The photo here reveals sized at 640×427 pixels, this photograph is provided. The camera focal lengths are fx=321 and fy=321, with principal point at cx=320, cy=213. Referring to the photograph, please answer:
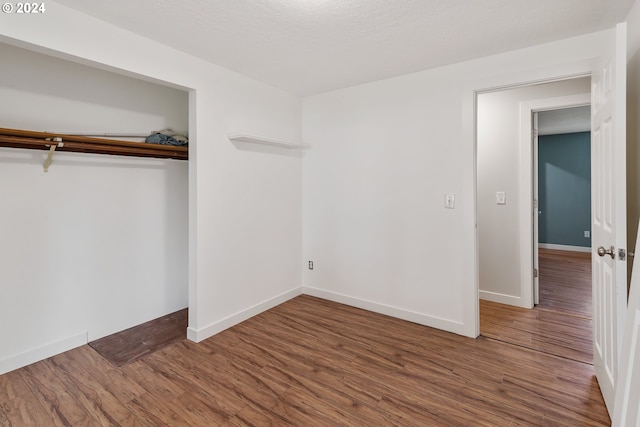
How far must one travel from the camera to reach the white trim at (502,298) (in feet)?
11.1

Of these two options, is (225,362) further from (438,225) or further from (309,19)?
(309,19)

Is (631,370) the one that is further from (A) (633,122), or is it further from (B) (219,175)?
(B) (219,175)

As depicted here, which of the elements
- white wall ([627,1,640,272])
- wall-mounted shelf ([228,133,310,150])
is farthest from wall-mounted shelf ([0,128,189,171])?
white wall ([627,1,640,272])

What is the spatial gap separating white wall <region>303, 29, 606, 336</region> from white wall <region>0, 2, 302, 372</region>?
37cm

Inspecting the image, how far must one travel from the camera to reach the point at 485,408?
1.85 metres

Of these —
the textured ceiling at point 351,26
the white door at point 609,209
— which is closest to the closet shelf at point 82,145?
the textured ceiling at point 351,26

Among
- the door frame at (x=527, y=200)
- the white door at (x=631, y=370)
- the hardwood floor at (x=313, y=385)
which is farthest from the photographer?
the door frame at (x=527, y=200)

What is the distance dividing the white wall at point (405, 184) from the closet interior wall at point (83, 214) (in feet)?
Answer: 4.90

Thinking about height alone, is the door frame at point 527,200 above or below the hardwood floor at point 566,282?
above

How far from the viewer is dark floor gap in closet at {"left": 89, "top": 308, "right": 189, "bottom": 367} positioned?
2.45m

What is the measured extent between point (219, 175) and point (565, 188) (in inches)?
267

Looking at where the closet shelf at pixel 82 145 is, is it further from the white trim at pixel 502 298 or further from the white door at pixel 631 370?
the white trim at pixel 502 298

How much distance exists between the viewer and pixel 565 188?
6.40 m

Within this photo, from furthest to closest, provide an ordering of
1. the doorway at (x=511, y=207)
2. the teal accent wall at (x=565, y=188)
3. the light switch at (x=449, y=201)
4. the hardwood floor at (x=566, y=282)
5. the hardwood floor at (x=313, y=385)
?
the teal accent wall at (x=565, y=188) < the hardwood floor at (x=566, y=282) < the doorway at (x=511, y=207) < the light switch at (x=449, y=201) < the hardwood floor at (x=313, y=385)
